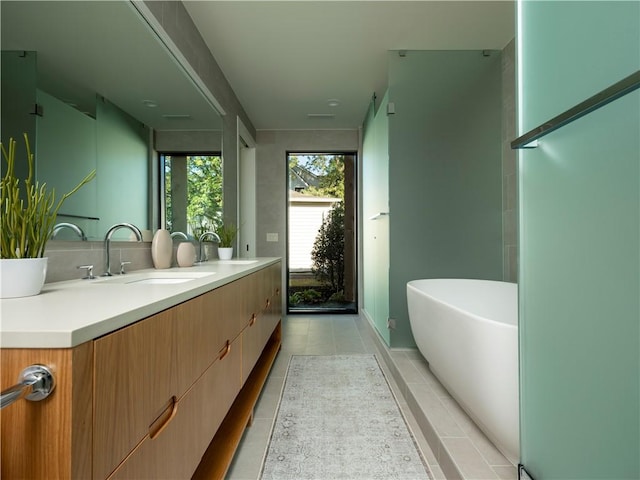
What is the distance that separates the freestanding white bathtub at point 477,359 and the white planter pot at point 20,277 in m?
1.48

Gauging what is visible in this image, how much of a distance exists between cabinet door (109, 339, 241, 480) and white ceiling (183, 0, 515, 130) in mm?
2142

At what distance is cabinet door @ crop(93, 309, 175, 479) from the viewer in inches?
21.3

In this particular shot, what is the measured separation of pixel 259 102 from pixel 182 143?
1693mm

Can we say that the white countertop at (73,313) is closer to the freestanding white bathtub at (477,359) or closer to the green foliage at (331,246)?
the freestanding white bathtub at (477,359)

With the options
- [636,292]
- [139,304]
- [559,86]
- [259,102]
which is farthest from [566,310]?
[259,102]

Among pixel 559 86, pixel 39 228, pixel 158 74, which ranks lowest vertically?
pixel 39 228

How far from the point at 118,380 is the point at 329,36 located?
257cm

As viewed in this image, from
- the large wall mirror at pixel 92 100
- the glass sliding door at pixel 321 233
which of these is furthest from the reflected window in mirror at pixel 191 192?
the glass sliding door at pixel 321 233

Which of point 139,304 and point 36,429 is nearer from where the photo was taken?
point 36,429

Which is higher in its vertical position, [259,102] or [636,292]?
[259,102]

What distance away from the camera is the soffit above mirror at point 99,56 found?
109 cm

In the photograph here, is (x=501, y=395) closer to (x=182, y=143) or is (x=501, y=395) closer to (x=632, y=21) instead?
(x=632, y=21)

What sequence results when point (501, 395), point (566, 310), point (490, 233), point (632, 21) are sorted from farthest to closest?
point (490, 233), point (501, 395), point (566, 310), point (632, 21)

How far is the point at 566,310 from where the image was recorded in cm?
83
